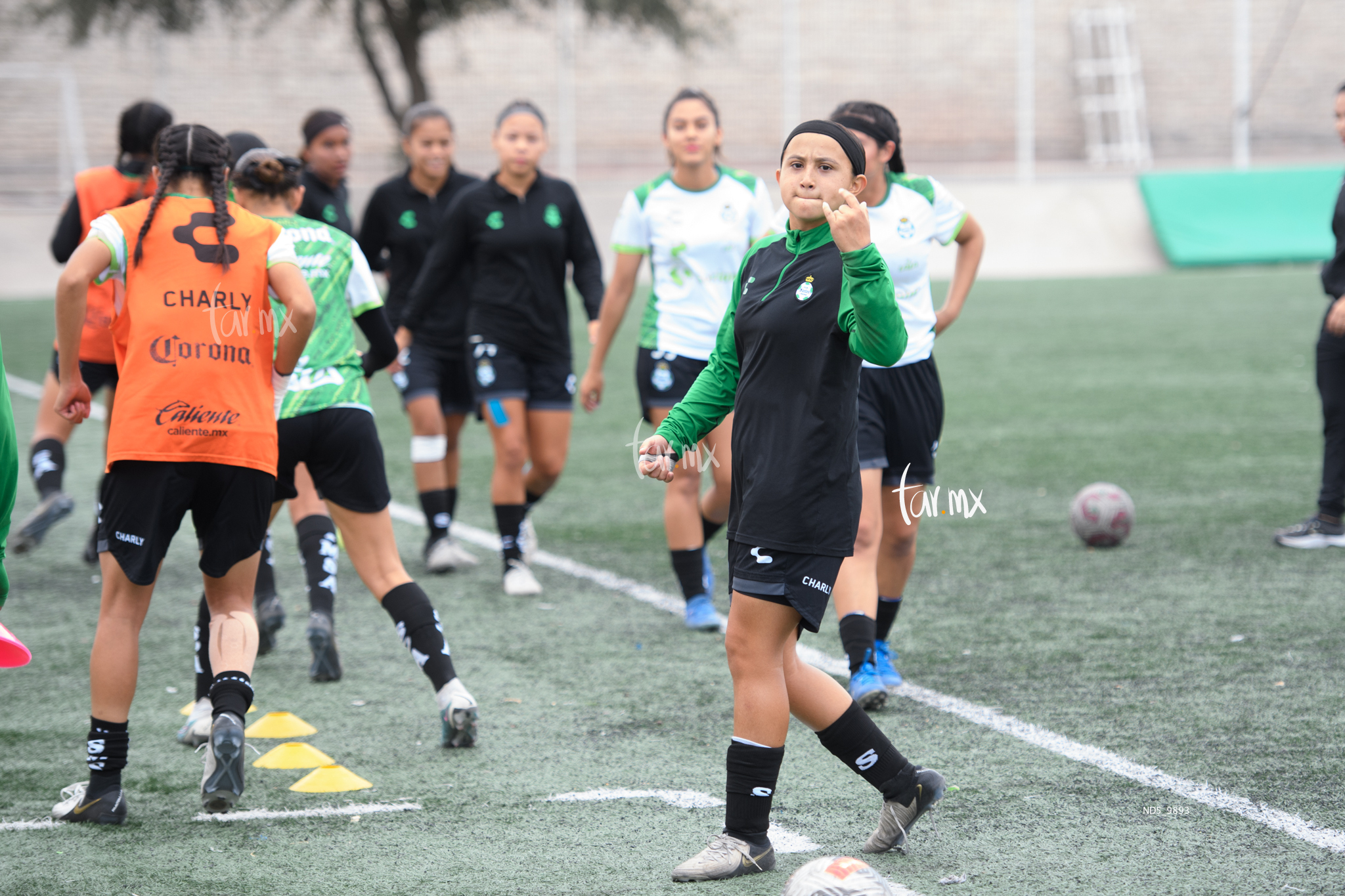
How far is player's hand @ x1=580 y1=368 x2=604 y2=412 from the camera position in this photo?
6488 mm

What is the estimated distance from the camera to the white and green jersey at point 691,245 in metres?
6.23

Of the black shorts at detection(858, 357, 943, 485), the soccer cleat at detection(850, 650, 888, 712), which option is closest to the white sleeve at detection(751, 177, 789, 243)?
the black shorts at detection(858, 357, 943, 485)

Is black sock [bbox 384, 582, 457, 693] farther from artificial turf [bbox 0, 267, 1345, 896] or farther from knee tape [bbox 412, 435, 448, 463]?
knee tape [bbox 412, 435, 448, 463]

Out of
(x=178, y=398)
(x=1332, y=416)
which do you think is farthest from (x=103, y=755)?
(x=1332, y=416)

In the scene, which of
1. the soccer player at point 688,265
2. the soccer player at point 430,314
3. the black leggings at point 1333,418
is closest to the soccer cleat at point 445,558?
the soccer player at point 430,314

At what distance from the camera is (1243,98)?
26.9 meters

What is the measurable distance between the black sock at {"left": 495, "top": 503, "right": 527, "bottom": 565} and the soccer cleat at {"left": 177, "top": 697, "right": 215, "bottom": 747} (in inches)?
92.2

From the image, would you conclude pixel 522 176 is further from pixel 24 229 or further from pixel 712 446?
pixel 24 229

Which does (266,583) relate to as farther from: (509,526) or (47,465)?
(47,465)

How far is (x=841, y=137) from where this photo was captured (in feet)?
11.5

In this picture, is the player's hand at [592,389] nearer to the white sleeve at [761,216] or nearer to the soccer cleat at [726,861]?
the white sleeve at [761,216]

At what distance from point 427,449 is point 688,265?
1940mm

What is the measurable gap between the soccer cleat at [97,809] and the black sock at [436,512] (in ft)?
11.1

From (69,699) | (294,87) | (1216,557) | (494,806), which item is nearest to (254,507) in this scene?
(494,806)
